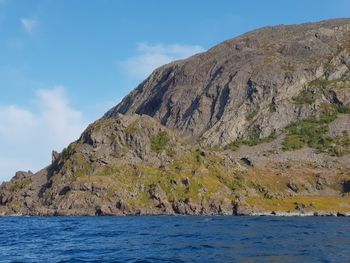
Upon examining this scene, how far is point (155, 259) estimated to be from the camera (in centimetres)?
5691

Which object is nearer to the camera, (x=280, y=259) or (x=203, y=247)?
(x=280, y=259)

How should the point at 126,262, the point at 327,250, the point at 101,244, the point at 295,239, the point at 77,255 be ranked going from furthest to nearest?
the point at 295,239 → the point at 101,244 → the point at 327,250 → the point at 77,255 → the point at 126,262

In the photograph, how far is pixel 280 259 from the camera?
56.6 m

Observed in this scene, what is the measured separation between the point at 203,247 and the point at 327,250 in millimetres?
16193

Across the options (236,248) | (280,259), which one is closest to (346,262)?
(280,259)

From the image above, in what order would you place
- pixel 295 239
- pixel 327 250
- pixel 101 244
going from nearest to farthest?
pixel 327 250 → pixel 101 244 → pixel 295 239

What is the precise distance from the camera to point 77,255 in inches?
2418

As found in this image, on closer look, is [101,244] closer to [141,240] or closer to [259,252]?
[141,240]

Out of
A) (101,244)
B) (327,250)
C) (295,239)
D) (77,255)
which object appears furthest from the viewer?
(295,239)

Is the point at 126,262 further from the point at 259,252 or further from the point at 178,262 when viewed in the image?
the point at 259,252

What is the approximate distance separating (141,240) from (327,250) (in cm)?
3019

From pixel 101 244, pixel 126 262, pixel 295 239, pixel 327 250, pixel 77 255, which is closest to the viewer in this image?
pixel 126 262

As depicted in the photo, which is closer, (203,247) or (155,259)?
(155,259)

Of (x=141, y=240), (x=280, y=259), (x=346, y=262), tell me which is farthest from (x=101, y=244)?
(x=346, y=262)
